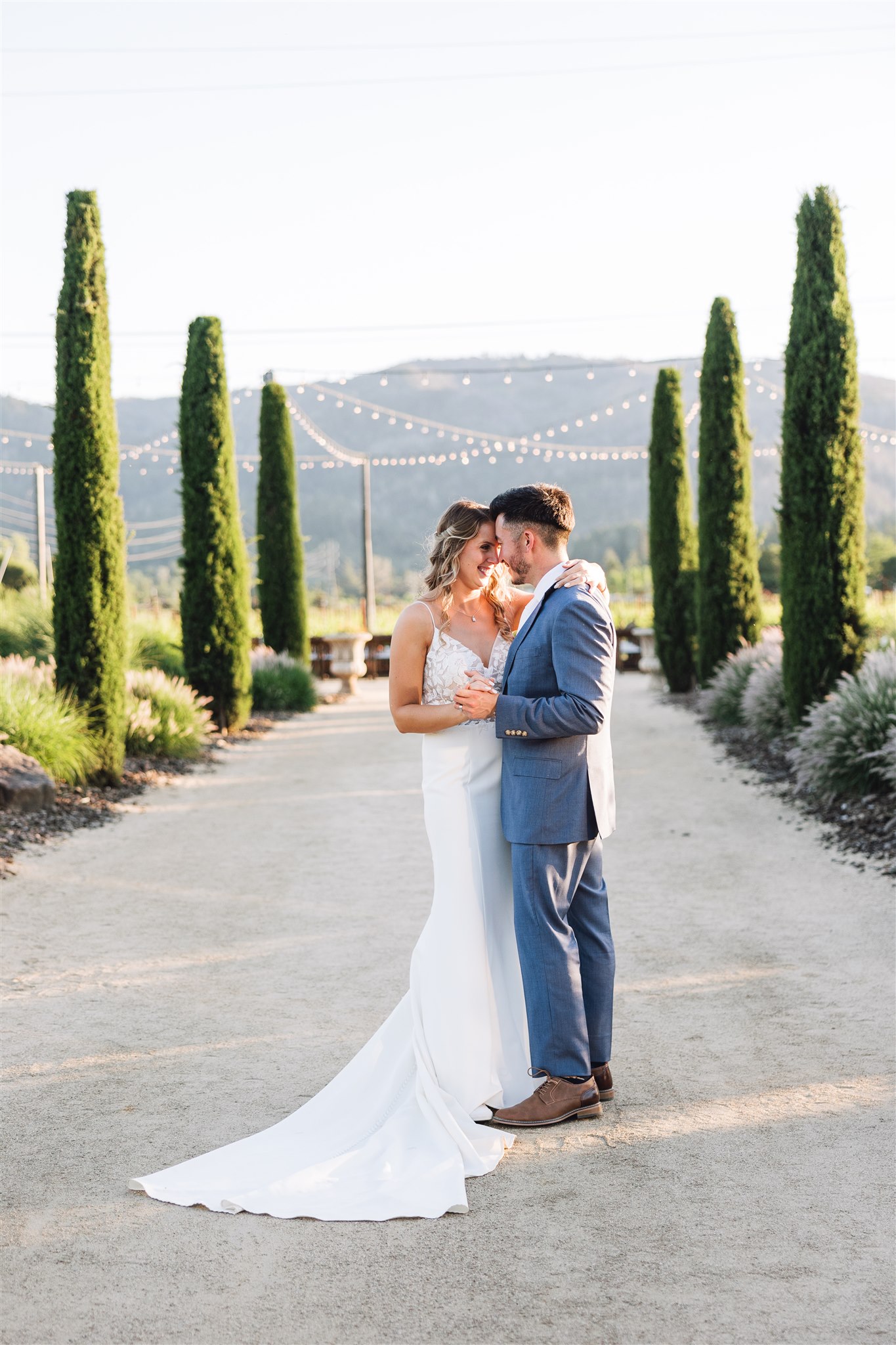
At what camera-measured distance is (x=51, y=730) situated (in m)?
9.51

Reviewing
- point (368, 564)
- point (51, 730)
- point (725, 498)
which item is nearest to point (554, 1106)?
point (51, 730)

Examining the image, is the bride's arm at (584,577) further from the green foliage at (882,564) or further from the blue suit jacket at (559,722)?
the green foliage at (882,564)

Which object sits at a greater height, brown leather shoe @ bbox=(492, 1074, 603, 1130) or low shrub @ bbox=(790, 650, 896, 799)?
low shrub @ bbox=(790, 650, 896, 799)

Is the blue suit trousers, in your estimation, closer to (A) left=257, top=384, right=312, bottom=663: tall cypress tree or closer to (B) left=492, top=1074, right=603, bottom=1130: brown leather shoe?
(B) left=492, top=1074, right=603, bottom=1130: brown leather shoe

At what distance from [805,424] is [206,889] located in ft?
23.6

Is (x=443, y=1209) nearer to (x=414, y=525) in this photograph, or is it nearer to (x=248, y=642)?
(x=248, y=642)

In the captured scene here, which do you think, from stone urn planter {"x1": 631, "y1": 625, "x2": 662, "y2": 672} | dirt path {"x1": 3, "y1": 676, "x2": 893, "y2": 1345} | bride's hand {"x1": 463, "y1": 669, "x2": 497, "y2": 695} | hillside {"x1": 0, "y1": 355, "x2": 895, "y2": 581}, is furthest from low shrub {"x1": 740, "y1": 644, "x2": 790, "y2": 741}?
hillside {"x1": 0, "y1": 355, "x2": 895, "y2": 581}

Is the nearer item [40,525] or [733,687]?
[733,687]

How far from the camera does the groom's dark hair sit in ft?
12.1

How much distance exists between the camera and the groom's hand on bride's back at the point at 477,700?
3.60 m

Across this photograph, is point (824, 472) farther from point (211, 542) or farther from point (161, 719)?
point (211, 542)

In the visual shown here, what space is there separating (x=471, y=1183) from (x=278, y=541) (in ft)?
57.1

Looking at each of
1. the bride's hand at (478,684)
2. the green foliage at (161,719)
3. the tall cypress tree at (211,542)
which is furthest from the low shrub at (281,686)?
the bride's hand at (478,684)

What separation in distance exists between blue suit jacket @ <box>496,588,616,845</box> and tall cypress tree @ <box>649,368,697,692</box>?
1542cm
